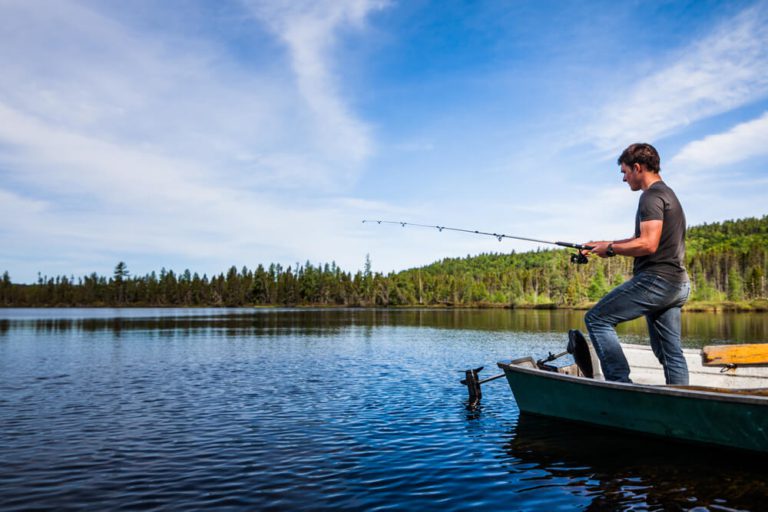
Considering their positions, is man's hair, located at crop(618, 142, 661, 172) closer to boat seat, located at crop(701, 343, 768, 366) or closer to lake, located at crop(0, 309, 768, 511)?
boat seat, located at crop(701, 343, 768, 366)

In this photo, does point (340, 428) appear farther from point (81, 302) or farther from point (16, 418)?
point (81, 302)

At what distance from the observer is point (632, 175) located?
8.12m

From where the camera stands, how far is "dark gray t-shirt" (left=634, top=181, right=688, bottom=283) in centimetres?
755

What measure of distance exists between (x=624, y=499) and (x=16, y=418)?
12.0 meters

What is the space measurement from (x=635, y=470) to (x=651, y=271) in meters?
2.88

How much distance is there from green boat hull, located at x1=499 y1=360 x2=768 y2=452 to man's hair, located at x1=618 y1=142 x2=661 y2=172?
10.9ft

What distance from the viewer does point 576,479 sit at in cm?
732

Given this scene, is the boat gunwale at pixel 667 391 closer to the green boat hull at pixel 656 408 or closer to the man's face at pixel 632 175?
the green boat hull at pixel 656 408

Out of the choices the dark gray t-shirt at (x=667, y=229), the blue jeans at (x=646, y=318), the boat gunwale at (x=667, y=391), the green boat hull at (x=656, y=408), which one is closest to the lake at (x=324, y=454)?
the green boat hull at (x=656, y=408)

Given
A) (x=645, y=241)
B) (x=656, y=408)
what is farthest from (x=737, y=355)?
(x=645, y=241)

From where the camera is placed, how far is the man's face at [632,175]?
8070 mm

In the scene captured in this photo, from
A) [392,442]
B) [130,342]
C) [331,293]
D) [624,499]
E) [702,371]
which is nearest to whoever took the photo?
[624,499]

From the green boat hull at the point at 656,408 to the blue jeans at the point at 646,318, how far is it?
17.9 inches

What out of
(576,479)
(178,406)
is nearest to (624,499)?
(576,479)
